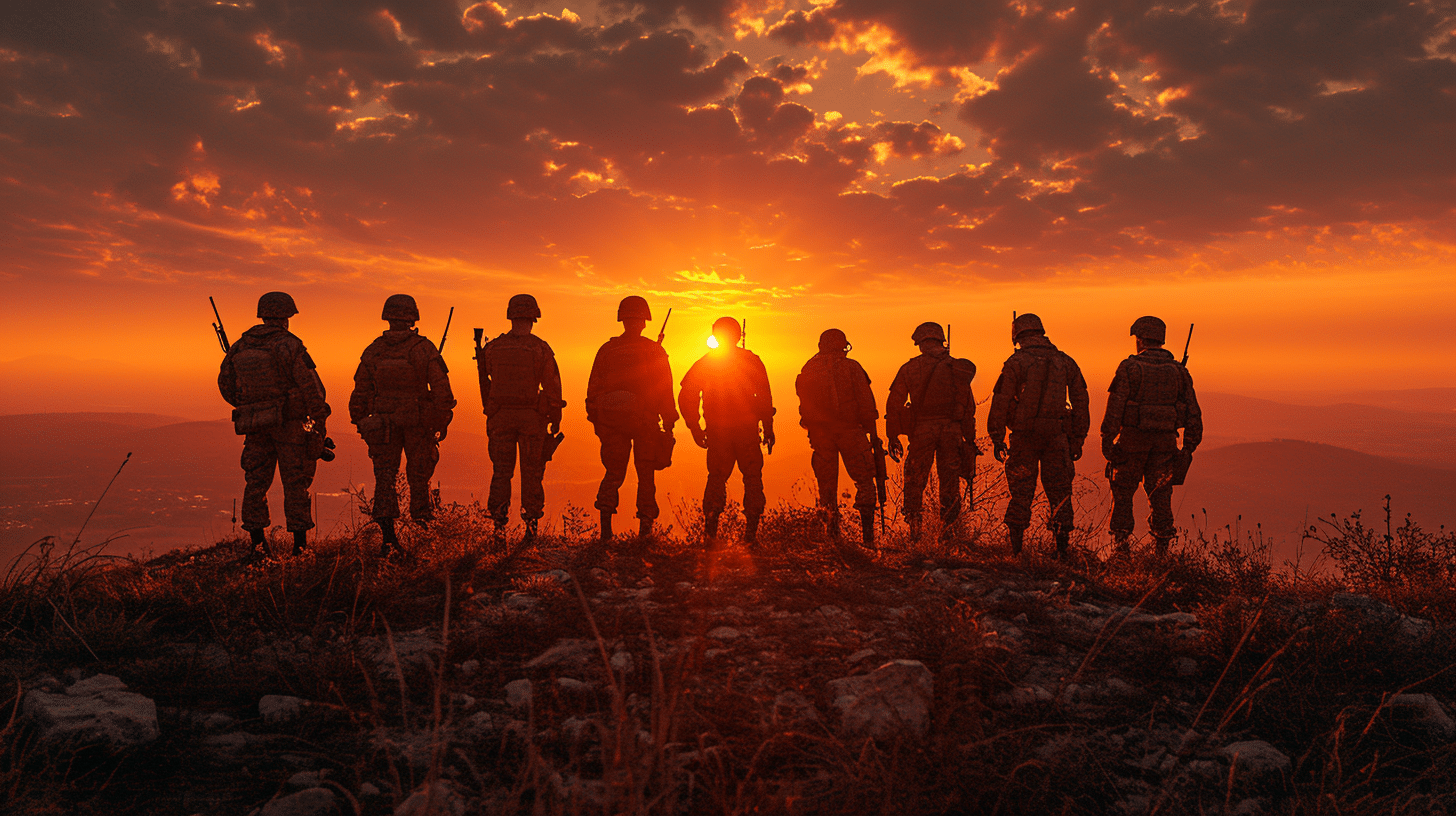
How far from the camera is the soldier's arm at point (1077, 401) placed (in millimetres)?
7539

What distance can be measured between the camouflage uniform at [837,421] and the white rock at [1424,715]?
4676mm

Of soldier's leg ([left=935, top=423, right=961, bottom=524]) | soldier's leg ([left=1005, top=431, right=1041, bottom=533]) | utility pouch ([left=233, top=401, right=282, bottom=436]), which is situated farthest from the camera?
soldier's leg ([left=935, top=423, right=961, bottom=524])

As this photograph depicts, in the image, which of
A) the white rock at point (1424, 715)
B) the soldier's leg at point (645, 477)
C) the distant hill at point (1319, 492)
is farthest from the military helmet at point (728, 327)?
the distant hill at point (1319, 492)

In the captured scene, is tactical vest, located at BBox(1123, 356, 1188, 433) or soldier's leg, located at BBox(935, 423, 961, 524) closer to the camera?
tactical vest, located at BBox(1123, 356, 1188, 433)

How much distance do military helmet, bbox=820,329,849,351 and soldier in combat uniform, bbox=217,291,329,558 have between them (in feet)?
19.1

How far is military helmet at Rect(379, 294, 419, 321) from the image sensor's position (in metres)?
7.49

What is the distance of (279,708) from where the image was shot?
334 cm

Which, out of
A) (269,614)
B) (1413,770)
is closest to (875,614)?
(1413,770)

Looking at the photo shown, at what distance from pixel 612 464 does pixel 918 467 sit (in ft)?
13.2

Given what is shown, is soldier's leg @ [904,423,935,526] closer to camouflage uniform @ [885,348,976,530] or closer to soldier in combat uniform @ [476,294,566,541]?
camouflage uniform @ [885,348,976,530]

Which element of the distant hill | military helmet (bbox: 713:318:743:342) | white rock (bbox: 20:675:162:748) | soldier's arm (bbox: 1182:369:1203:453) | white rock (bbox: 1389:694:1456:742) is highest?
military helmet (bbox: 713:318:743:342)

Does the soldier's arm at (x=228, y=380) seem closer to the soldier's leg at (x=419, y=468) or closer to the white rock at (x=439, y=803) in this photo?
the soldier's leg at (x=419, y=468)

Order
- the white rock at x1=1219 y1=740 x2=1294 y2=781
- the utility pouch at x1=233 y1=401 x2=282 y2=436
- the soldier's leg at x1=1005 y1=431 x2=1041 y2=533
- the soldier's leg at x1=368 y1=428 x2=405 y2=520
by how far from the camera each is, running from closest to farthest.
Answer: the white rock at x1=1219 y1=740 x2=1294 y2=781, the utility pouch at x1=233 y1=401 x2=282 y2=436, the soldier's leg at x1=368 y1=428 x2=405 y2=520, the soldier's leg at x1=1005 y1=431 x2=1041 y2=533

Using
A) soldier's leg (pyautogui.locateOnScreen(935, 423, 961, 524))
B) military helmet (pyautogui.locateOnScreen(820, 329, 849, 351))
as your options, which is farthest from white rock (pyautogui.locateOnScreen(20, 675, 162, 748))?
soldier's leg (pyautogui.locateOnScreen(935, 423, 961, 524))
